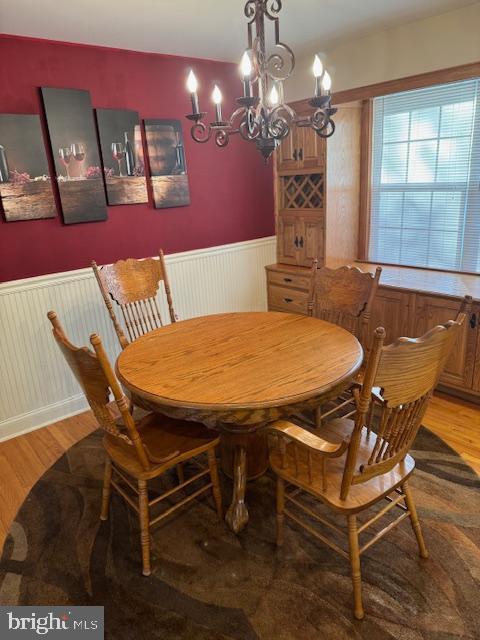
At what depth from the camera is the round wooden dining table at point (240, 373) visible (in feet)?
5.39

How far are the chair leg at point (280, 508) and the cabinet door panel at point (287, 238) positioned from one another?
2528mm

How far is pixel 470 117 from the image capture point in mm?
3135

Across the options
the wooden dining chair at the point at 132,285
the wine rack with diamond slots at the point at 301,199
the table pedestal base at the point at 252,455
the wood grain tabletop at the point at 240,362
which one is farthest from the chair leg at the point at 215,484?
the wine rack with diamond slots at the point at 301,199

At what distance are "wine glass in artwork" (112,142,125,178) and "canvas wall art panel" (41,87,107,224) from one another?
120mm


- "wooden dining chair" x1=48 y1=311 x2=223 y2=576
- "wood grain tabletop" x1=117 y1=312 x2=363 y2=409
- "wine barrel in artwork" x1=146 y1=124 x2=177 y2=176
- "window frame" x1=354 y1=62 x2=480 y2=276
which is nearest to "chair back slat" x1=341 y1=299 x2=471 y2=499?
"wood grain tabletop" x1=117 y1=312 x2=363 y2=409

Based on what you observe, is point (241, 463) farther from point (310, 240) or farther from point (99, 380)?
point (310, 240)

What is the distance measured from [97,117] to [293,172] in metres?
1.65

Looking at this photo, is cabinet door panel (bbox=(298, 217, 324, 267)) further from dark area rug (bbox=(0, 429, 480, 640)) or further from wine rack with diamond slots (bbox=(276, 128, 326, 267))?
dark area rug (bbox=(0, 429, 480, 640))

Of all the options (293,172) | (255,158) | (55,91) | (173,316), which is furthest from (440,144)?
(55,91)

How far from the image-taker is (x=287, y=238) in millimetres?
4078

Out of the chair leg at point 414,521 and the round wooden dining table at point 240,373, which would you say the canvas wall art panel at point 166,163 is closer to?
the round wooden dining table at point 240,373

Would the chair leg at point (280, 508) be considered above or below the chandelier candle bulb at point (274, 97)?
below

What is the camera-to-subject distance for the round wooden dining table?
1643 millimetres

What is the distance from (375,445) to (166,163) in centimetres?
260
